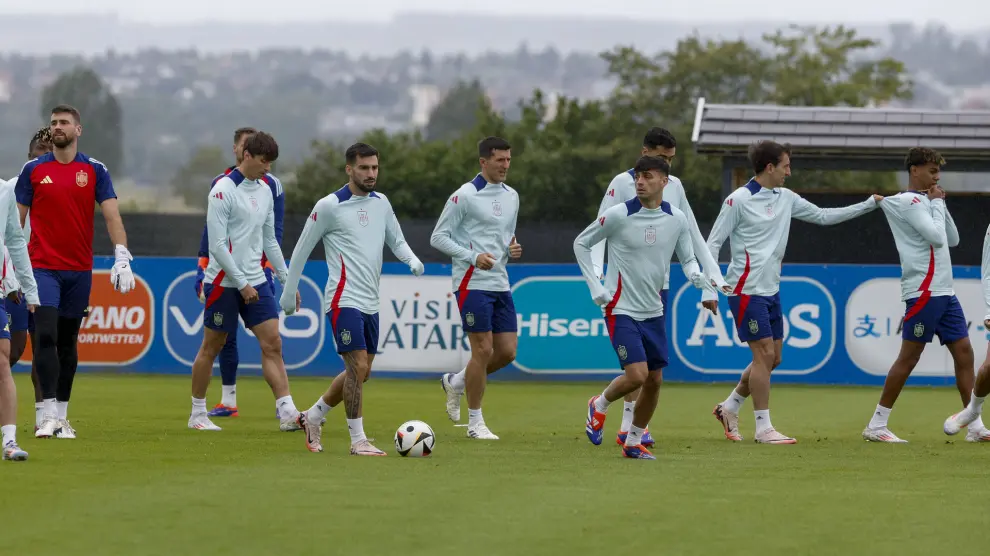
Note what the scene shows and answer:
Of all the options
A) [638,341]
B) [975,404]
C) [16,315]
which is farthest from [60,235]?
[975,404]

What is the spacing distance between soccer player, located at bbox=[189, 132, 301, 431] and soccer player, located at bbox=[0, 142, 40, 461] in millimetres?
1957

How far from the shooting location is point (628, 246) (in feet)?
33.4

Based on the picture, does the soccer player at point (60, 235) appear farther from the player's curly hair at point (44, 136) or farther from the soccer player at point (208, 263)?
the soccer player at point (208, 263)

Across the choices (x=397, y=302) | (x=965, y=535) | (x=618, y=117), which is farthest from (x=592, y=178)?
(x=965, y=535)

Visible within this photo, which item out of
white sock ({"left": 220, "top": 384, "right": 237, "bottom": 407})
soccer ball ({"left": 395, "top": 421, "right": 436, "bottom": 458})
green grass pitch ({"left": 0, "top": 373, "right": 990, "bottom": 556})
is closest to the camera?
green grass pitch ({"left": 0, "top": 373, "right": 990, "bottom": 556})

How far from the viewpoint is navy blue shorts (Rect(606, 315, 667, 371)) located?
10.0 m

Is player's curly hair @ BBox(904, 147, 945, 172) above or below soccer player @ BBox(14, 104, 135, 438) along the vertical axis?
above

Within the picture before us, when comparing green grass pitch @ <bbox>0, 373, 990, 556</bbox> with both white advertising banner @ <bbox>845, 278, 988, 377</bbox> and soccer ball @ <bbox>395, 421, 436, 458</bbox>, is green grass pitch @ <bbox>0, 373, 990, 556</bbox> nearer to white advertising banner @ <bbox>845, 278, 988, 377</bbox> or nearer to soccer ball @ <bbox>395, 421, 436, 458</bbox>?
soccer ball @ <bbox>395, 421, 436, 458</bbox>

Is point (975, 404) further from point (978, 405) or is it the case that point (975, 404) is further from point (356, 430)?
point (356, 430)

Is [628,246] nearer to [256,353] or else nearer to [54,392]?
[54,392]

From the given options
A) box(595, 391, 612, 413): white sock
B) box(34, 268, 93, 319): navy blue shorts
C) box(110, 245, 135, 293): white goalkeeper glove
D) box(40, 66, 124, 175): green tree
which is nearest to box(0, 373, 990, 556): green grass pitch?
box(595, 391, 612, 413): white sock

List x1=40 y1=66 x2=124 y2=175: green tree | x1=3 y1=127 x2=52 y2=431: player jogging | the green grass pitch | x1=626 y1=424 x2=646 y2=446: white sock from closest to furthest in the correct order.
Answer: the green grass pitch < x1=3 y1=127 x2=52 y2=431: player jogging < x1=626 y1=424 x2=646 y2=446: white sock < x1=40 y1=66 x2=124 y2=175: green tree

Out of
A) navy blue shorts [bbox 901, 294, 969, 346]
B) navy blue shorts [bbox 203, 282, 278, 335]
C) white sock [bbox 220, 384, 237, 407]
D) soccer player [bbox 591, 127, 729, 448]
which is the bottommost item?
white sock [bbox 220, 384, 237, 407]

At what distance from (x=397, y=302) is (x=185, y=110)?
135 meters
